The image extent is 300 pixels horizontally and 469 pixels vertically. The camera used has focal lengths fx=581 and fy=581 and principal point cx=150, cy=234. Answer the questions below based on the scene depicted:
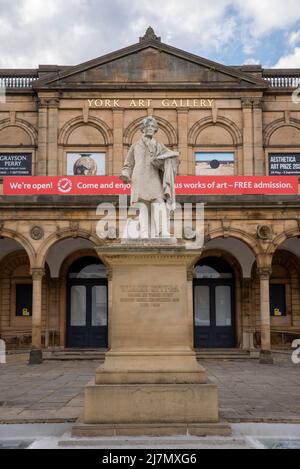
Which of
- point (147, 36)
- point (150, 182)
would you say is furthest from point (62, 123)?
point (150, 182)

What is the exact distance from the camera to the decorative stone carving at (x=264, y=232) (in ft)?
70.8

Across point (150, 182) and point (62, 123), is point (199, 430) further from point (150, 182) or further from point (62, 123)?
point (62, 123)

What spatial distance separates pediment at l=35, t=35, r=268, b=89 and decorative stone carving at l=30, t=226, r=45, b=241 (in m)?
8.52

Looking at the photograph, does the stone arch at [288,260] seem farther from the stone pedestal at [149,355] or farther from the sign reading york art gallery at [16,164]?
the stone pedestal at [149,355]

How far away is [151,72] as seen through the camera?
89.6ft

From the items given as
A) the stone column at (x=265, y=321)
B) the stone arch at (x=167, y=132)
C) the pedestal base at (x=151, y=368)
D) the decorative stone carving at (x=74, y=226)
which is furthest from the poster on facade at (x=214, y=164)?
the pedestal base at (x=151, y=368)

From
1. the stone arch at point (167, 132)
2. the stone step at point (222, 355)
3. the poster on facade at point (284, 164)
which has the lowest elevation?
the stone step at point (222, 355)

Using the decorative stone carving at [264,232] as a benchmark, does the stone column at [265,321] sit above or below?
below

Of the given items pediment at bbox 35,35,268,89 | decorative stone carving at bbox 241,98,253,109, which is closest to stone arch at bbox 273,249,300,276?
decorative stone carving at bbox 241,98,253,109

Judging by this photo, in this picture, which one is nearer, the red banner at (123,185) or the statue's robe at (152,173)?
the statue's robe at (152,173)

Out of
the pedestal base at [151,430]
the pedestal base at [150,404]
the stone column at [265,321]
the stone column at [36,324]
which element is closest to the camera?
the pedestal base at [151,430]

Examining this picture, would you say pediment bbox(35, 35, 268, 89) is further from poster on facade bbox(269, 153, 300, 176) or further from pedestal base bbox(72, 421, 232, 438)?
pedestal base bbox(72, 421, 232, 438)

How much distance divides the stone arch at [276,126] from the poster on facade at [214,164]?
1896 millimetres

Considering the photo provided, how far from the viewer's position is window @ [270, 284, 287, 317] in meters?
26.0
